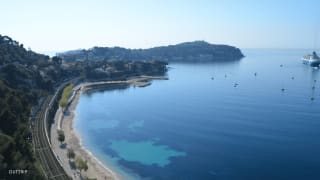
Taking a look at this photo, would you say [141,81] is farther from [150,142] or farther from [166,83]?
[150,142]

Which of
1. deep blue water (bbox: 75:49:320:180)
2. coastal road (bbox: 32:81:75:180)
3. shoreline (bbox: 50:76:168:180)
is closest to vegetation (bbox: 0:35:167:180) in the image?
coastal road (bbox: 32:81:75:180)

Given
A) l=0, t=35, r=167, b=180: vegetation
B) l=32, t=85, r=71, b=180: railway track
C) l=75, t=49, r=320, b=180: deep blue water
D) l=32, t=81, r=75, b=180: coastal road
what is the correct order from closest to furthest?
1. l=0, t=35, r=167, b=180: vegetation
2. l=32, t=85, r=71, b=180: railway track
3. l=32, t=81, r=75, b=180: coastal road
4. l=75, t=49, r=320, b=180: deep blue water

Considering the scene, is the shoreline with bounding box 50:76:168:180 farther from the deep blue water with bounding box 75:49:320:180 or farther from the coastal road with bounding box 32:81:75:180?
the deep blue water with bounding box 75:49:320:180

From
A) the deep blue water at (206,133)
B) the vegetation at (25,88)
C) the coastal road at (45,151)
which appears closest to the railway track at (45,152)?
the coastal road at (45,151)

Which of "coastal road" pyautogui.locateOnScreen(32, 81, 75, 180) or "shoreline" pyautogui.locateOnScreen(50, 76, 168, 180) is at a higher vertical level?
"coastal road" pyautogui.locateOnScreen(32, 81, 75, 180)

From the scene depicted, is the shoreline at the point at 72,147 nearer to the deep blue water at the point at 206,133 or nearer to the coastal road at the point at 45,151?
the coastal road at the point at 45,151

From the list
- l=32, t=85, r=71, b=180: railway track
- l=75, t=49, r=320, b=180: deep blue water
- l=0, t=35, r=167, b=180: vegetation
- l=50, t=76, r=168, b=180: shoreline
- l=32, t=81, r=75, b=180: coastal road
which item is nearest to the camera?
l=0, t=35, r=167, b=180: vegetation

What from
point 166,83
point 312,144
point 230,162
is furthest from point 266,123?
point 166,83
